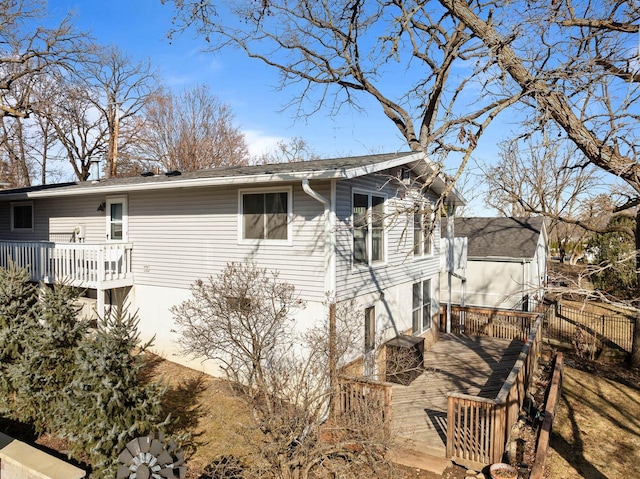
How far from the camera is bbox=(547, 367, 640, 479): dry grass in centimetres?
764

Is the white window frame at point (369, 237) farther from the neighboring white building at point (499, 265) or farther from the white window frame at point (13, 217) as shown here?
the white window frame at point (13, 217)

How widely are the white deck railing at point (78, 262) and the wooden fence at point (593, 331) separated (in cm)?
1371

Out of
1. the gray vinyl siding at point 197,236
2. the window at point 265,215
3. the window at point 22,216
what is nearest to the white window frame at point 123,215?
the gray vinyl siding at point 197,236

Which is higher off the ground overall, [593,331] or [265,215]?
[265,215]

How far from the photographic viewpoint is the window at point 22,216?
13547mm

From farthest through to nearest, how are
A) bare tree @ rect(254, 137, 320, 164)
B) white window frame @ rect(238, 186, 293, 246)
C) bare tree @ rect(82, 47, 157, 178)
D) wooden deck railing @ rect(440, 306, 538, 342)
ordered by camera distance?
bare tree @ rect(254, 137, 320, 164) < bare tree @ rect(82, 47, 157, 178) < wooden deck railing @ rect(440, 306, 538, 342) < white window frame @ rect(238, 186, 293, 246)

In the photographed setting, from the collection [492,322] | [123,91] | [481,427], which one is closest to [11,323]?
[481,427]

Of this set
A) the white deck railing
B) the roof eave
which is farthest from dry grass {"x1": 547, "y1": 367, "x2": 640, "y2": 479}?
the white deck railing

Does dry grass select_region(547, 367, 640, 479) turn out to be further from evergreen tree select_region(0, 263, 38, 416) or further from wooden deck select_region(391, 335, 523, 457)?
evergreen tree select_region(0, 263, 38, 416)

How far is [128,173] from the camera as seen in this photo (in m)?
30.4

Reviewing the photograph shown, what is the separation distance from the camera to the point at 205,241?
985 centimetres

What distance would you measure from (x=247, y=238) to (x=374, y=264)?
2972 millimetres

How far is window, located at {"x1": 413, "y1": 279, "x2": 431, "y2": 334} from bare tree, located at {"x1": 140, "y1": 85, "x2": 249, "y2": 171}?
21.4 metres

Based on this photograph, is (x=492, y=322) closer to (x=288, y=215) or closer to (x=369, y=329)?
(x=369, y=329)
